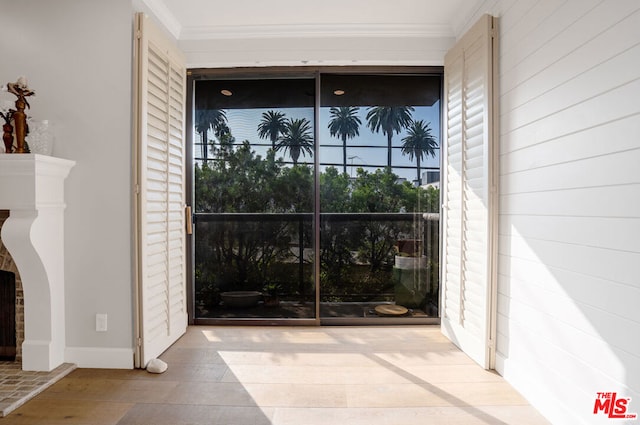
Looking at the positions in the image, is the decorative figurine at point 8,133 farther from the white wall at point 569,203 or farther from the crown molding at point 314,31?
the white wall at point 569,203

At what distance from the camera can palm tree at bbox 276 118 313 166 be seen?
335 cm

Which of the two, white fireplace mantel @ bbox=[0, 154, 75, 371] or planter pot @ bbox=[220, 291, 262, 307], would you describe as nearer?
white fireplace mantel @ bbox=[0, 154, 75, 371]

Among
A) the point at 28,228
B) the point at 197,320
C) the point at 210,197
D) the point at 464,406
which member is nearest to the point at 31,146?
the point at 28,228

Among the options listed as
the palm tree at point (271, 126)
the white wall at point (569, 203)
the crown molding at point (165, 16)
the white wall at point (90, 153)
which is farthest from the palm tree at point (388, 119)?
the white wall at point (90, 153)

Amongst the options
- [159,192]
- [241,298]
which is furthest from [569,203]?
[241,298]

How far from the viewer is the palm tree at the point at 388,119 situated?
333 cm

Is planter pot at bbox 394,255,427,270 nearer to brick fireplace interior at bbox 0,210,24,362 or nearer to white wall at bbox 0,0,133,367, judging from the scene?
white wall at bbox 0,0,133,367

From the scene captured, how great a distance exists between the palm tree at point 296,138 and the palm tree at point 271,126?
5cm

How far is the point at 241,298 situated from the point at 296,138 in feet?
4.99

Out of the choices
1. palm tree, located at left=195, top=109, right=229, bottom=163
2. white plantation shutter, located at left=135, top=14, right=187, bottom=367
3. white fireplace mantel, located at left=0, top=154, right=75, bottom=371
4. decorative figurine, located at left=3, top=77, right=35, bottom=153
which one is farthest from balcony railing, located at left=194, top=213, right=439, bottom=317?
decorative figurine, located at left=3, top=77, right=35, bottom=153

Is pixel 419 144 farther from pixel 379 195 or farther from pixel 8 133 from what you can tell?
pixel 8 133

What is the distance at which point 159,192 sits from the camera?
8.87ft

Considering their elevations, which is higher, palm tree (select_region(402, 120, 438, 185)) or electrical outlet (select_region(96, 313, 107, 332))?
palm tree (select_region(402, 120, 438, 185))

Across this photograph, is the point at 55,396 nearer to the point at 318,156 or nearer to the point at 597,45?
the point at 318,156
